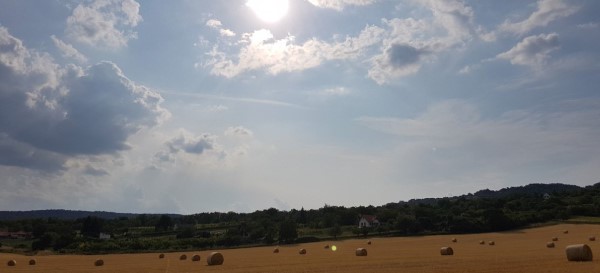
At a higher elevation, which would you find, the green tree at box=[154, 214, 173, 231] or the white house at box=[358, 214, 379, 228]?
the green tree at box=[154, 214, 173, 231]

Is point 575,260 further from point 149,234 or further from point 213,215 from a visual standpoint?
point 213,215

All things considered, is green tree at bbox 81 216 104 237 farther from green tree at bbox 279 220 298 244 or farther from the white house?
the white house

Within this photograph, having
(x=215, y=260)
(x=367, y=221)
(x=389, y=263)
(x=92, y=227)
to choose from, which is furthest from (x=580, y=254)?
(x=92, y=227)

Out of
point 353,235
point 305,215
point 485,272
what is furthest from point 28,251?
point 485,272

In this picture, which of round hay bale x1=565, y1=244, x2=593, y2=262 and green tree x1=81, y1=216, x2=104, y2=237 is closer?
round hay bale x1=565, y1=244, x2=593, y2=262

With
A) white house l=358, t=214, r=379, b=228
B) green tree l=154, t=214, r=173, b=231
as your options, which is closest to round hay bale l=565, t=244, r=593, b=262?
white house l=358, t=214, r=379, b=228

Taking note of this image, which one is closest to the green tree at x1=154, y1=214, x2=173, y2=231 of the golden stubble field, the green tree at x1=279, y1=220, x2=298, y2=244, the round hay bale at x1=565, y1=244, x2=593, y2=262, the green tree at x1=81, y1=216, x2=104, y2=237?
the green tree at x1=81, y1=216, x2=104, y2=237

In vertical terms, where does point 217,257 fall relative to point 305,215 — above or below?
below

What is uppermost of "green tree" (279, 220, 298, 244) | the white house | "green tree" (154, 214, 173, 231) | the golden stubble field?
"green tree" (154, 214, 173, 231)

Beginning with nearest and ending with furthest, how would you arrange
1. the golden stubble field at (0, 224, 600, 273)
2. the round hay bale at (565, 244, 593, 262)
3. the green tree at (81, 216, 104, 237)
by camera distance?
the golden stubble field at (0, 224, 600, 273), the round hay bale at (565, 244, 593, 262), the green tree at (81, 216, 104, 237)

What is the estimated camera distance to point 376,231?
3676 inches

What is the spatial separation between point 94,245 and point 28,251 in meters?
11.3

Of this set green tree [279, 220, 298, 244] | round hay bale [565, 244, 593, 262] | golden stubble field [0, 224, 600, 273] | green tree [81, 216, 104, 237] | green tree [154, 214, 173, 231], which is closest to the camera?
golden stubble field [0, 224, 600, 273]

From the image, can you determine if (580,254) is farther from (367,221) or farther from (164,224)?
(164,224)
